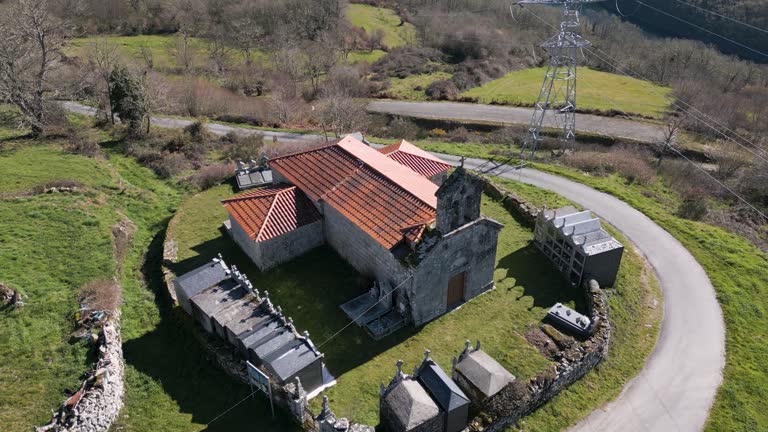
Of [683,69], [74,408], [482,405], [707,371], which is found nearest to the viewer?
[74,408]

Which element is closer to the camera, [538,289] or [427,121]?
[538,289]

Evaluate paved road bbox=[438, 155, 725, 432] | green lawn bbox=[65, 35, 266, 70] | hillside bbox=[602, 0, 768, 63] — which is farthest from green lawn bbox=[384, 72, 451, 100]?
hillside bbox=[602, 0, 768, 63]

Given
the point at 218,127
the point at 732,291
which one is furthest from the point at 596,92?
the point at 218,127

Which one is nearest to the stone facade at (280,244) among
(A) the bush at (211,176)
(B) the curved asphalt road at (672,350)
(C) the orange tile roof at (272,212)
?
(C) the orange tile roof at (272,212)

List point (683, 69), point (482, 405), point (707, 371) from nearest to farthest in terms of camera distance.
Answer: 1. point (482, 405)
2. point (707, 371)
3. point (683, 69)

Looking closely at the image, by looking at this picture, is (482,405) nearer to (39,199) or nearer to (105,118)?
(39,199)

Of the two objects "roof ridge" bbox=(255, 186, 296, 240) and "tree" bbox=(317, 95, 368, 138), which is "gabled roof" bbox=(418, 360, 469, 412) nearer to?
"roof ridge" bbox=(255, 186, 296, 240)

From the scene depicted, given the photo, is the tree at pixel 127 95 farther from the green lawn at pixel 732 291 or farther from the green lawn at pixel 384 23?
the green lawn at pixel 384 23

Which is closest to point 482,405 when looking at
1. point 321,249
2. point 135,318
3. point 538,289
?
point 538,289
